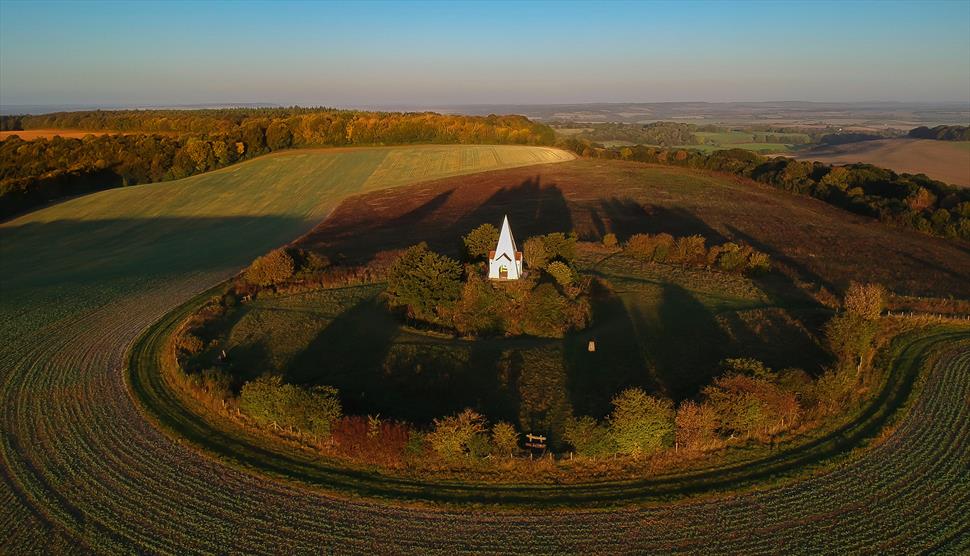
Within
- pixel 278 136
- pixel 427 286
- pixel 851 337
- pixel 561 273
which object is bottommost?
pixel 851 337

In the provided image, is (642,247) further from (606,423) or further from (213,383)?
(213,383)

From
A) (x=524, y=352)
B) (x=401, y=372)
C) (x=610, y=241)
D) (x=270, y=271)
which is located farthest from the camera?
(x=610, y=241)

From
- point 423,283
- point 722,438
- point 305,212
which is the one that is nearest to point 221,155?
point 305,212

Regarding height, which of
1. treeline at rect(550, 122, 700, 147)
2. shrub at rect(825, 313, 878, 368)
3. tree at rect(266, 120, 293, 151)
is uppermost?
treeline at rect(550, 122, 700, 147)

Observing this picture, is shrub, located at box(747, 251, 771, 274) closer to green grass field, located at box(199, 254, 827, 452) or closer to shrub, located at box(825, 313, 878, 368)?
green grass field, located at box(199, 254, 827, 452)

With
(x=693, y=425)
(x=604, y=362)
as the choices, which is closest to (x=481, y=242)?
(x=604, y=362)

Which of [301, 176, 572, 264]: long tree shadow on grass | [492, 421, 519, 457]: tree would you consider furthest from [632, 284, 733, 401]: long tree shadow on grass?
[301, 176, 572, 264]: long tree shadow on grass
